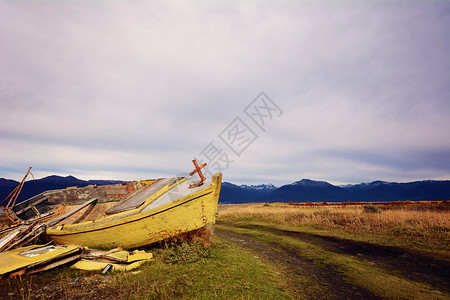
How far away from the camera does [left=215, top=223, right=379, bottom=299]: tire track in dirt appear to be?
5.24m

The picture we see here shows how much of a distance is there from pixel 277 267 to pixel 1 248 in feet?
31.7

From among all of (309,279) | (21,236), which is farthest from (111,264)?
(309,279)

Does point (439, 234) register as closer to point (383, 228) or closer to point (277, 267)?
point (383, 228)

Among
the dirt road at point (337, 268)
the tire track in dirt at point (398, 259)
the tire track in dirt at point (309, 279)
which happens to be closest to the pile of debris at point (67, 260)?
the tire track in dirt at point (309, 279)

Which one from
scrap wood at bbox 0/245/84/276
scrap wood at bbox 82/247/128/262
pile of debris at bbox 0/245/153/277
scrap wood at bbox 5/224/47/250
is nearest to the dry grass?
pile of debris at bbox 0/245/153/277

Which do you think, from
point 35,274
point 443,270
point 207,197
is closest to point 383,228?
point 443,270

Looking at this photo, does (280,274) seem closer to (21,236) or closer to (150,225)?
(150,225)

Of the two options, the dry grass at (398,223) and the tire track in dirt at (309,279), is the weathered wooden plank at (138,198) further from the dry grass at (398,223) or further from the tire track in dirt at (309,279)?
the dry grass at (398,223)

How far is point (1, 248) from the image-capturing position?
7.04 m

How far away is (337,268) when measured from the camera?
736cm

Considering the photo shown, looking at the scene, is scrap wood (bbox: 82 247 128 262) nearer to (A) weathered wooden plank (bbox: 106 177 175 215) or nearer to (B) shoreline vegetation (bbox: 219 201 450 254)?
(A) weathered wooden plank (bbox: 106 177 175 215)

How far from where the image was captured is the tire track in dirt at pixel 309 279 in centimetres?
524

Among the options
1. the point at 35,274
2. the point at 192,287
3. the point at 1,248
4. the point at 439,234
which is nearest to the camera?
the point at 192,287

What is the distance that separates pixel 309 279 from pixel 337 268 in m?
1.81
